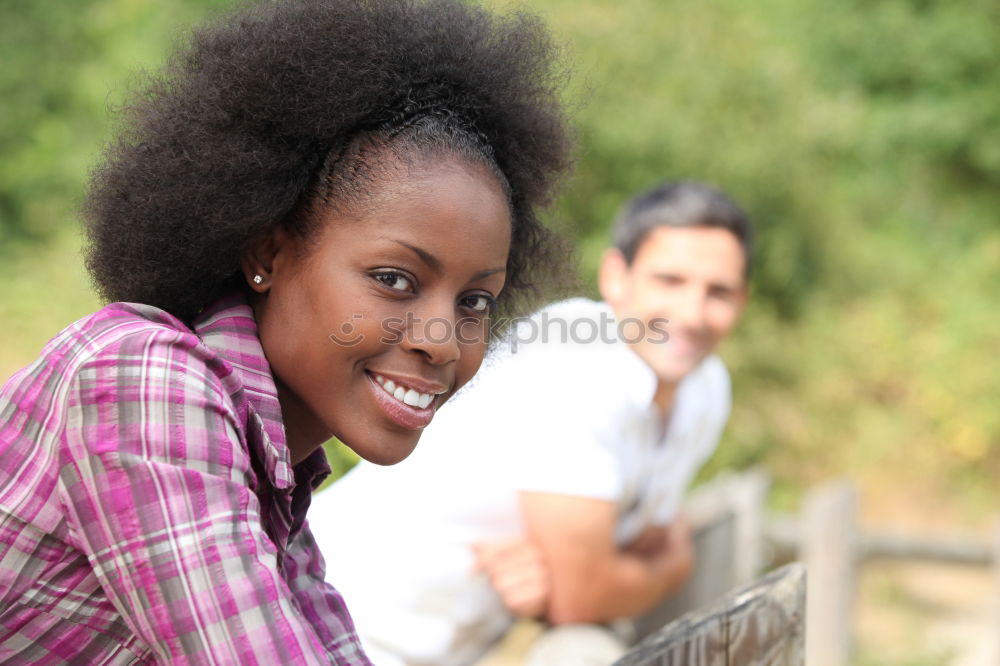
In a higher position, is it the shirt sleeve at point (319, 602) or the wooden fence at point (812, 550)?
the wooden fence at point (812, 550)

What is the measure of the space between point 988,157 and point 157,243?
13008 millimetres

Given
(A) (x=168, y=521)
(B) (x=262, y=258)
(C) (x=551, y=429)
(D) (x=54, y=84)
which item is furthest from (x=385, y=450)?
(D) (x=54, y=84)

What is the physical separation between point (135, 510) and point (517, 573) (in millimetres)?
1995

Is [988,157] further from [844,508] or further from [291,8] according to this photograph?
[291,8]

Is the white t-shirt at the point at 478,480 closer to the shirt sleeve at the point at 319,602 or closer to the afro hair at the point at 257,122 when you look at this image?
the shirt sleeve at the point at 319,602

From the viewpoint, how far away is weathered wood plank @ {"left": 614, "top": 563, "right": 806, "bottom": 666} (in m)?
1.48

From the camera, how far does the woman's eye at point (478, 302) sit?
5.32 ft

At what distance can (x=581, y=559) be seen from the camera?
3193 millimetres

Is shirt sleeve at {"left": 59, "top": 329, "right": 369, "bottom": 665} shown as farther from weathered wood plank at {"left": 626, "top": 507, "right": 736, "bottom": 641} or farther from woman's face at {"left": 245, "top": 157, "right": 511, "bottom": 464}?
weathered wood plank at {"left": 626, "top": 507, "right": 736, "bottom": 641}

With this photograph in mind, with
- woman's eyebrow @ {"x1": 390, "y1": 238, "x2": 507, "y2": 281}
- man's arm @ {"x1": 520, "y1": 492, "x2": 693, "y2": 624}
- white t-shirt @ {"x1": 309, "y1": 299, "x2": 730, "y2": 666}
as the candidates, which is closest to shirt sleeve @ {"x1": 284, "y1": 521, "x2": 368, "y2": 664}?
woman's eyebrow @ {"x1": 390, "y1": 238, "x2": 507, "y2": 281}

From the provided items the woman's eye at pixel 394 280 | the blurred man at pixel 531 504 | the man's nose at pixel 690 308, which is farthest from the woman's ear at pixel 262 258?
the man's nose at pixel 690 308

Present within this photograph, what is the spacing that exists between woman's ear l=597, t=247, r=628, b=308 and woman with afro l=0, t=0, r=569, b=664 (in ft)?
8.07

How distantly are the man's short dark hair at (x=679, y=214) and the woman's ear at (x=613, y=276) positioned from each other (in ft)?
0.11

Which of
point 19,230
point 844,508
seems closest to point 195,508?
point 844,508
